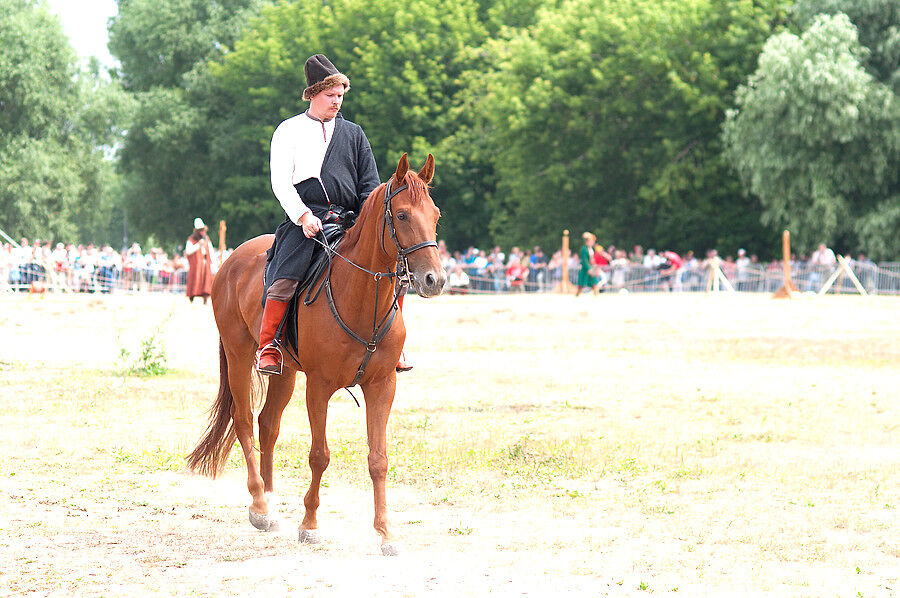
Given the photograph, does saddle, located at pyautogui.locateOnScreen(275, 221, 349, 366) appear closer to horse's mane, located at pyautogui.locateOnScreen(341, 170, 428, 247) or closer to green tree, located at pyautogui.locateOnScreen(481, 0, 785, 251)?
horse's mane, located at pyautogui.locateOnScreen(341, 170, 428, 247)

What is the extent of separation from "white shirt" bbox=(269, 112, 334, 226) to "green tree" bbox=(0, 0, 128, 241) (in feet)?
179

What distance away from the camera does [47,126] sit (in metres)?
61.2

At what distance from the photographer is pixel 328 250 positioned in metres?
7.39

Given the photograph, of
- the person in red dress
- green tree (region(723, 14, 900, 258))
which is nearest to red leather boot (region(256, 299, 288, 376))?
the person in red dress

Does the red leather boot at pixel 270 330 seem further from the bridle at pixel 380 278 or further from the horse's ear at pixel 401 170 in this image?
the horse's ear at pixel 401 170

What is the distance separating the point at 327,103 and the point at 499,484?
3223 millimetres

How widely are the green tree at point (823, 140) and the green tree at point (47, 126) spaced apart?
33.6m

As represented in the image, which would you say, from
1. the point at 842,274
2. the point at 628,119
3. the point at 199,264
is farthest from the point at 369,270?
the point at 628,119

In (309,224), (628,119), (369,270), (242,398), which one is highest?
(628,119)

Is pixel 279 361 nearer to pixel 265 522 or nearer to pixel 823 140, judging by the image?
pixel 265 522

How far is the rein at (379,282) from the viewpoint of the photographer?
6.81 meters

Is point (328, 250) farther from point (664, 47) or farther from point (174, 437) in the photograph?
point (664, 47)

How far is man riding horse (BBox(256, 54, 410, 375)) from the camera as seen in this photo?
7.48m

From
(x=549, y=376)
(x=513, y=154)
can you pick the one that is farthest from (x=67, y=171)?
(x=549, y=376)
